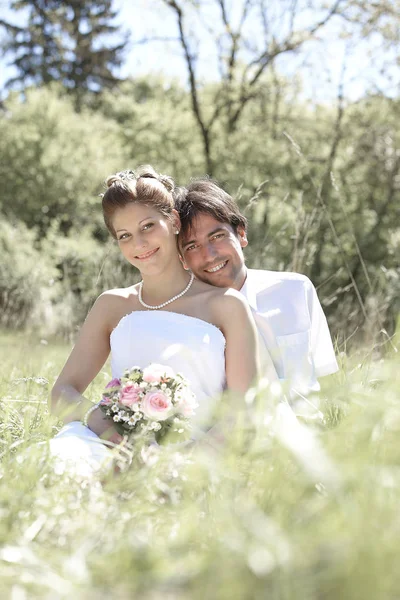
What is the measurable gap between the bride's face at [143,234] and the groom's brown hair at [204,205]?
29cm

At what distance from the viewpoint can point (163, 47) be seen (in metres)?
12.2

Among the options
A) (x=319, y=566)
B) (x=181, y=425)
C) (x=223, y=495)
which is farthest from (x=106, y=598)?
(x=181, y=425)

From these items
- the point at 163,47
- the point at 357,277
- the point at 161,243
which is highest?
the point at 163,47

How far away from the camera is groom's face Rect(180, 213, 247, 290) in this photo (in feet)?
11.1

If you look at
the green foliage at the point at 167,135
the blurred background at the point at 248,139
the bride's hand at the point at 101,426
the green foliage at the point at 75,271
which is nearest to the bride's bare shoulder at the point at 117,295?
the bride's hand at the point at 101,426

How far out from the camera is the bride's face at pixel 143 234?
3.02 m

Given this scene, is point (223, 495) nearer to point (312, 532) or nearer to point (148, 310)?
point (312, 532)

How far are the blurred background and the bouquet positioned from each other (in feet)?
19.6

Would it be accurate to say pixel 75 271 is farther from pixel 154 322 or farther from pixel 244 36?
pixel 154 322

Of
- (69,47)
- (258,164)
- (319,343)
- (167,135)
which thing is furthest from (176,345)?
(69,47)

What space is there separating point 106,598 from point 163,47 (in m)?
12.3

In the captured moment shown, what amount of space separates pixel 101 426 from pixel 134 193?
1093mm

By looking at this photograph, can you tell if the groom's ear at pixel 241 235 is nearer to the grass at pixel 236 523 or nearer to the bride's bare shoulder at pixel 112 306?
the bride's bare shoulder at pixel 112 306

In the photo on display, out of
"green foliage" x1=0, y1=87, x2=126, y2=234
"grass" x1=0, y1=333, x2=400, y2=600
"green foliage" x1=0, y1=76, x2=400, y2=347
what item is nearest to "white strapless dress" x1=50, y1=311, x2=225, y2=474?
"grass" x1=0, y1=333, x2=400, y2=600
